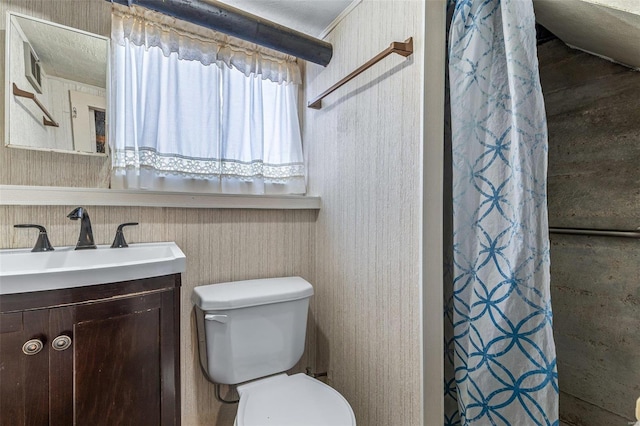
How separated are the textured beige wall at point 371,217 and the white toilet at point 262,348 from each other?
200 mm

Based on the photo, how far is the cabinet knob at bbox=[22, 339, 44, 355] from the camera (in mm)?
800

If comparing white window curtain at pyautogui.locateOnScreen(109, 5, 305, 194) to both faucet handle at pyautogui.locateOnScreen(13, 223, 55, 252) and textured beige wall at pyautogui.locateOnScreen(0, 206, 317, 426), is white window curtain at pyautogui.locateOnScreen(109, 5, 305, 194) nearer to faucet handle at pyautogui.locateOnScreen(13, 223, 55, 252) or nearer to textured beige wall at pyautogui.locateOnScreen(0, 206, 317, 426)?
textured beige wall at pyautogui.locateOnScreen(0, 206, 317, 426)

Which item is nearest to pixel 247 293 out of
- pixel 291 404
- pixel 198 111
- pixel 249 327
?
pixel 249 327

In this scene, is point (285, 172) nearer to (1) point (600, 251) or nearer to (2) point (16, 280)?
(2) point (16, 280)

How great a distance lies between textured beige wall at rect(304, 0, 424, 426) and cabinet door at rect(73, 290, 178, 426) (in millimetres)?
773

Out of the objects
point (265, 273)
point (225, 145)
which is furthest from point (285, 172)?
point (265, 273)

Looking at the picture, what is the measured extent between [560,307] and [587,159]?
2.39 feet

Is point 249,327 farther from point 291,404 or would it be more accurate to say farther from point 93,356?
point 93,356

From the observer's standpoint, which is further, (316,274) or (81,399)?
(316,274)

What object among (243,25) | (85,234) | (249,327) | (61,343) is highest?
(243,25)

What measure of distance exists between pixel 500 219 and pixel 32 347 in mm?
1439

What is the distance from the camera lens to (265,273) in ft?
5.35

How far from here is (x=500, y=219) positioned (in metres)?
1.03

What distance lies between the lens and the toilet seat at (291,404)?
3.52 ft
